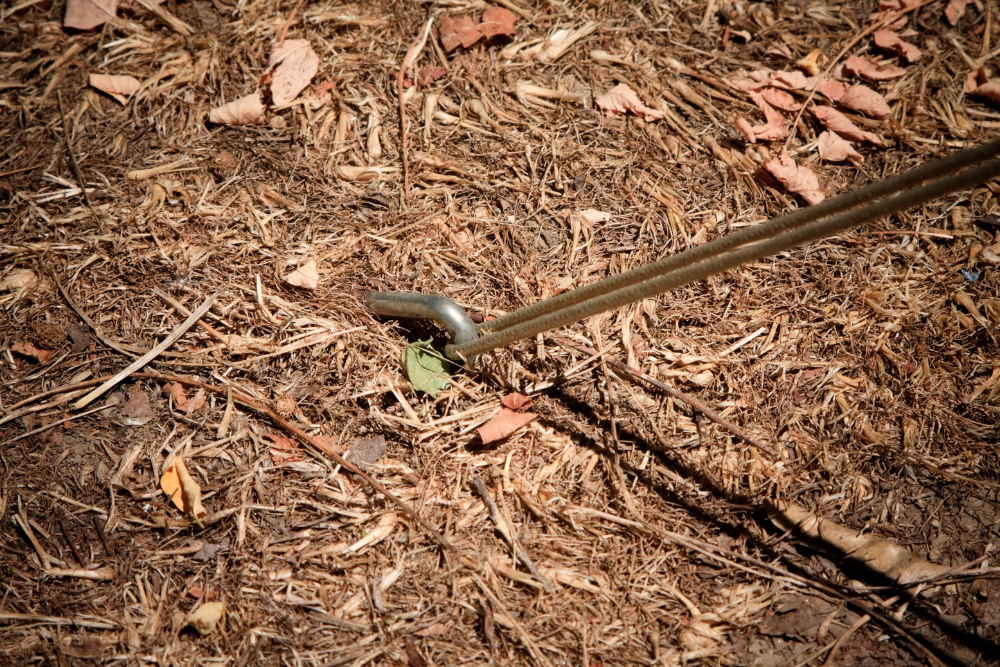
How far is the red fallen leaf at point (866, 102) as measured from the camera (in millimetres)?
2264

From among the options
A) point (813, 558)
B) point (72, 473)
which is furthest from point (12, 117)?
point (813, 558)

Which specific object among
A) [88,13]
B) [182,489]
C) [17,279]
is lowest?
[182,489]

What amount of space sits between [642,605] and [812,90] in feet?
5.89

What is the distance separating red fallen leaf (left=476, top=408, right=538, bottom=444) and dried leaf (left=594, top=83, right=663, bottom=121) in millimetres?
1102

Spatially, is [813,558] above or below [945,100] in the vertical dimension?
below

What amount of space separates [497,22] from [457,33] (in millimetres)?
150

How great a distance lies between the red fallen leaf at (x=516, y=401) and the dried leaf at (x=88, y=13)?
196 cm

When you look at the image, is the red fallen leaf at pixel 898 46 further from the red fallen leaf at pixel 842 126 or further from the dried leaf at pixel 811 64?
the red fallen leaf at pixel 842 126

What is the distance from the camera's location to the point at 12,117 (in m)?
2.21

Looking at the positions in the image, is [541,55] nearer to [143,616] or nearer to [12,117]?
[12,117]

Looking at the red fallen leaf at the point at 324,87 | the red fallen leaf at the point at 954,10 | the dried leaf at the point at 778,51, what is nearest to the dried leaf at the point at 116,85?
the red fallen leaf at the point at 324,87

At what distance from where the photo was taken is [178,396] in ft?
5.90

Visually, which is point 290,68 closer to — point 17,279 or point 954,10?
point 17,279

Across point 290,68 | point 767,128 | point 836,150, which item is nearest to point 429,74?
point 290,68
